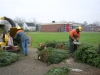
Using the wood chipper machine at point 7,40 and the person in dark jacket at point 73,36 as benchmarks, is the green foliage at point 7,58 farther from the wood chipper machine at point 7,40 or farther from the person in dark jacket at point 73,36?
the person in dark jacket at point 73,36

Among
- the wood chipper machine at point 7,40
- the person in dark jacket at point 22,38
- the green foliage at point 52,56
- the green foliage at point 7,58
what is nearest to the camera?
the green foliage at point 7,58

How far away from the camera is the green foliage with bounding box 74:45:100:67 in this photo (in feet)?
24.8

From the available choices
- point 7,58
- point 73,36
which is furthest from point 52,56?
point 73,36

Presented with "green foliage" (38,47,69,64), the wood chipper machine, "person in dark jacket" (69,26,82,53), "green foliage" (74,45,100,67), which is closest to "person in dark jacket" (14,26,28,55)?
the wood chipper machine

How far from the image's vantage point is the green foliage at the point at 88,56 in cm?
756

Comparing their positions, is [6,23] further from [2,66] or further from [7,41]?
[2,66]

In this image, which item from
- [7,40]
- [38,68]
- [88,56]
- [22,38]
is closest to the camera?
[38,68]

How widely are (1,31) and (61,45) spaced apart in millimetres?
3735

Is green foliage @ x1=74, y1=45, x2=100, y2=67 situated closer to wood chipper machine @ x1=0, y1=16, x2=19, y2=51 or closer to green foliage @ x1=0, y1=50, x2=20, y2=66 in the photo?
green foliage @ x1=0, y1=50, x2=20, y2=66

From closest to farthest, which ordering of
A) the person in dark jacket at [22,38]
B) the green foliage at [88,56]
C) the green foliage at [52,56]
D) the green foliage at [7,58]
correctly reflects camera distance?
1. the green foliage at [88,56]
2. the green foliage at [7,58]
3. the green foliage at [52,56]
4. the person in dark jacket at [22,38]

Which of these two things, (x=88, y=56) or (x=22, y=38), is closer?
(x=88, y=56)

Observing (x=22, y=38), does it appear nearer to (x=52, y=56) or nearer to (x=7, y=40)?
(x=7, y=40)

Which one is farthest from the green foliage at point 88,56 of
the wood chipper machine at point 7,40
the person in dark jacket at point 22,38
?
the wood chipper machine at point 7,40

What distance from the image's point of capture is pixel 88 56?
7.86m
